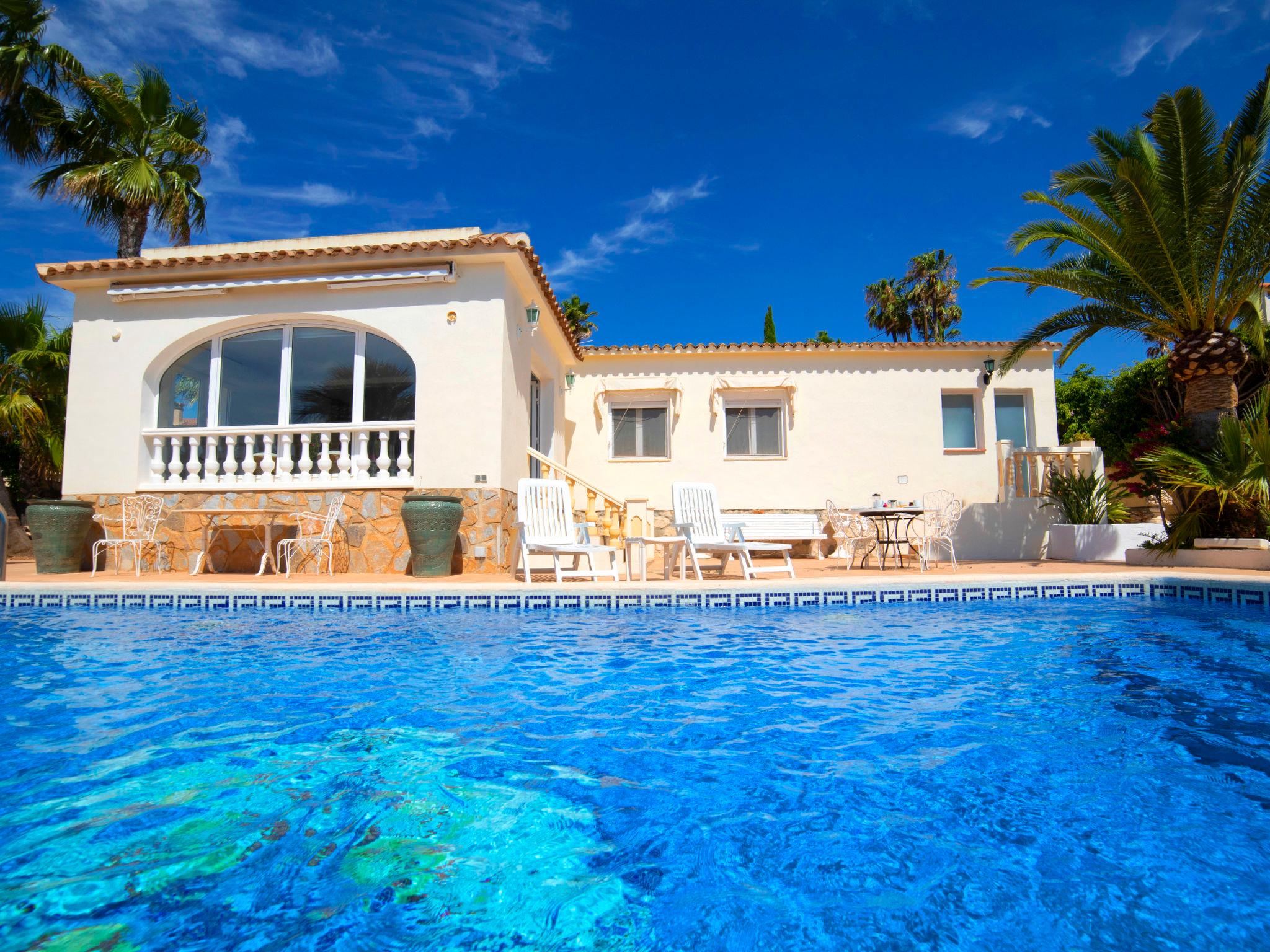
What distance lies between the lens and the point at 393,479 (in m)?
9.53

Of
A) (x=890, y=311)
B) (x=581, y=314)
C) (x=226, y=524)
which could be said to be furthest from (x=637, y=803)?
(x=890, y=311)

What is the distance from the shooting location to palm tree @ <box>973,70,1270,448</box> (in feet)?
29.2

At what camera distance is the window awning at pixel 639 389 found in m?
14.3

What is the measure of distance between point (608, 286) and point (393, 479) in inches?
794

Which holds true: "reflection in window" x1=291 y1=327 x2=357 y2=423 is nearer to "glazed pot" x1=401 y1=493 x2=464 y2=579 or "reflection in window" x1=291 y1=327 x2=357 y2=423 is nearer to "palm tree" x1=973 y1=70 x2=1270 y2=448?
"glazed pot" x1=401 y1=493 x2=464 y2=579

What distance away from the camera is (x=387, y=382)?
33.2 ft

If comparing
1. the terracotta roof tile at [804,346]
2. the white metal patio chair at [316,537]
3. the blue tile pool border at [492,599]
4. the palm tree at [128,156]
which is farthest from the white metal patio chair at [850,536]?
the palm tree at [128,156]

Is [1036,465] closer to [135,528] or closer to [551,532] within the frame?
[551,532]

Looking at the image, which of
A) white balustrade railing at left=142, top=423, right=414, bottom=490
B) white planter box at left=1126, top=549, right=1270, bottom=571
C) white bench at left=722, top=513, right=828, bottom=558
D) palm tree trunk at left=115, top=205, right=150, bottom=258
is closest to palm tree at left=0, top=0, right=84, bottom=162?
palm tree trunk at left=115, top=205, right=150, bottom=258

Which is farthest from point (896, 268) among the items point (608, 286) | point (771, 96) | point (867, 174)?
point (771, 96)

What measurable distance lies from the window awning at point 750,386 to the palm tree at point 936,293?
17106 millimetres

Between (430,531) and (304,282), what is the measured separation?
4.08 meters

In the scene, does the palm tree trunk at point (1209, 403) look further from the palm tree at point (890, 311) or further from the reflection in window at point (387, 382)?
the palm tree at point (890, 311)

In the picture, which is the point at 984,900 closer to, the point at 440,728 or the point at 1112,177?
the point at 440,728
